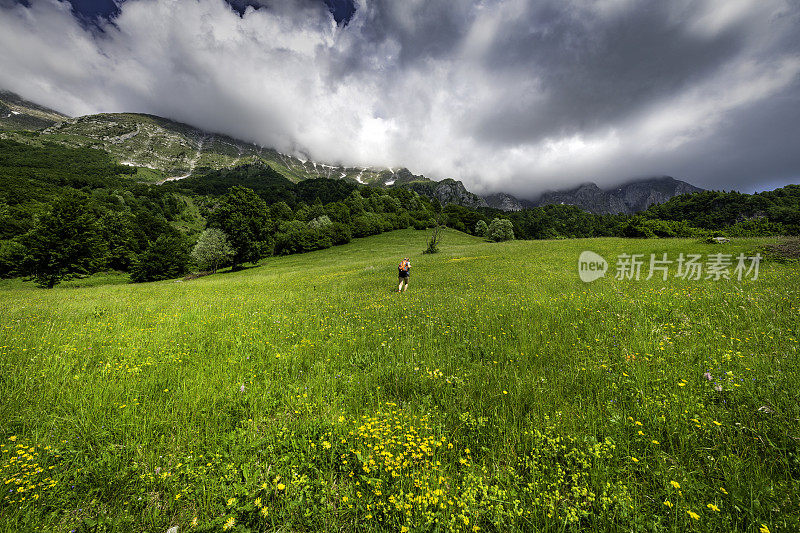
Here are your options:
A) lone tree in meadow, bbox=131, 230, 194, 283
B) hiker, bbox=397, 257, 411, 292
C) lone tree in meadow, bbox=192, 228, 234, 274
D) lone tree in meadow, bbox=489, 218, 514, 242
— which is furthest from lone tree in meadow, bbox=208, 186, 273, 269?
lone tree in meadow, bbox=489, 218, 514, 242

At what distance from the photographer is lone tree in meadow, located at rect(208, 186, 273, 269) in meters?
47.7

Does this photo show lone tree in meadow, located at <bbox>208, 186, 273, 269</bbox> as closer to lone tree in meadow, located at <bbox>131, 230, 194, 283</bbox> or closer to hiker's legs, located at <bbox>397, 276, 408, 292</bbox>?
lone tree in meadow, located at <bbox>131, 230, 194, 283</bbox>

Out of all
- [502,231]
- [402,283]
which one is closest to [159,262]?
[402,283]

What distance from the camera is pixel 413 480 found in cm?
293

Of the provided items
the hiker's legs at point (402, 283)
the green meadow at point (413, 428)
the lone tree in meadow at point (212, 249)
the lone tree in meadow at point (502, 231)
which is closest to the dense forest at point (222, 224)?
the lone tree in meadow at point (212, 249)

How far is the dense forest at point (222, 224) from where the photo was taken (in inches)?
1236

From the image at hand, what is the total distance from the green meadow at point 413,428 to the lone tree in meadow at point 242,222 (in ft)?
146

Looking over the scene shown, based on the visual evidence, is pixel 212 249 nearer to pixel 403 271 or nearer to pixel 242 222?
pixel 242 222

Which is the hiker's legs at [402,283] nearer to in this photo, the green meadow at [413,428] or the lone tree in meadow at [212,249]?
the green meadow at [413,428]

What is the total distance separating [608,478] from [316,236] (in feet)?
226

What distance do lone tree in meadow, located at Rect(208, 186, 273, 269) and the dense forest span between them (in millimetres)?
176

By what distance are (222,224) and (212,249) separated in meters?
6.01

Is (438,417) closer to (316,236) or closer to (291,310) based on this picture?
(291,310)

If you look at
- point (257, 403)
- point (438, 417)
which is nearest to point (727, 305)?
point (438, 417)
